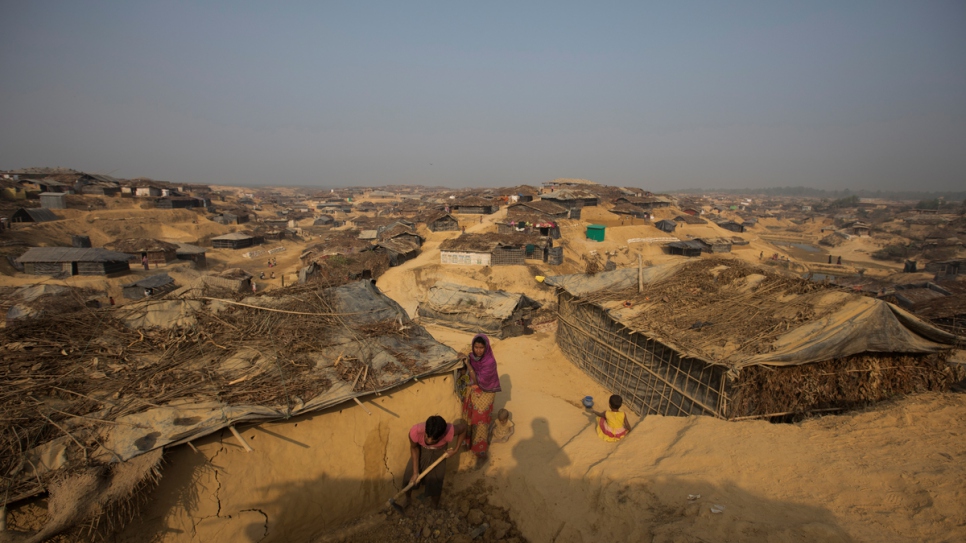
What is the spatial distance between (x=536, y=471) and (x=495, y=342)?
8.03m

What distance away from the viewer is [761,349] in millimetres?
6816

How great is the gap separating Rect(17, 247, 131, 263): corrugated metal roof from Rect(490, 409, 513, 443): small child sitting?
26231mm

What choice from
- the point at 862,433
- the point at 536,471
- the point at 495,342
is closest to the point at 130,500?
the point at 536,471

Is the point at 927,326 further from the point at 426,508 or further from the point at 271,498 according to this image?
the point at 271,498

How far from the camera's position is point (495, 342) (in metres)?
14.3

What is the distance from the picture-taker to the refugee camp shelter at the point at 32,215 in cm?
2809

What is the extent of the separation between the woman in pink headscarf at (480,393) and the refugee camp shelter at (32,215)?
3884 centimetres

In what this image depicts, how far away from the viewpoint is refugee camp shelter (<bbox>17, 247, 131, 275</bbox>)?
70.4 feet

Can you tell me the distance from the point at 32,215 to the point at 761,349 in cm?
4418

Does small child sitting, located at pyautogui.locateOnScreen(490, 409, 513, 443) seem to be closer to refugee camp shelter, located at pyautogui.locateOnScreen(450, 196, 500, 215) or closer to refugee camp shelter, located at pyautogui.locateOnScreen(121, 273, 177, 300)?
refugee camp shelter, located at pyautogui.locateOnScreen(121, 273, 177, 300)

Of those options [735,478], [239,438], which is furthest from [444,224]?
[735,478]

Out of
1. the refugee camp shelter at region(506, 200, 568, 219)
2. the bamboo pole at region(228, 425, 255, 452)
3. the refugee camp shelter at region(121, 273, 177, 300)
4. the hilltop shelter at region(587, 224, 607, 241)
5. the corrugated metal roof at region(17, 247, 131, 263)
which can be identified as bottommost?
the refugee camp shelter at region(121, 273, 177, 300)

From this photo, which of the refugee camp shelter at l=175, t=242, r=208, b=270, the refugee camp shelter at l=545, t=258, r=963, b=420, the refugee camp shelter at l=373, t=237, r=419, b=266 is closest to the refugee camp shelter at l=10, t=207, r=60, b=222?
the refugee camp shelter at l=175, t=242, r=208, b=270

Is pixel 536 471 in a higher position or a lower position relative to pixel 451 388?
lower
